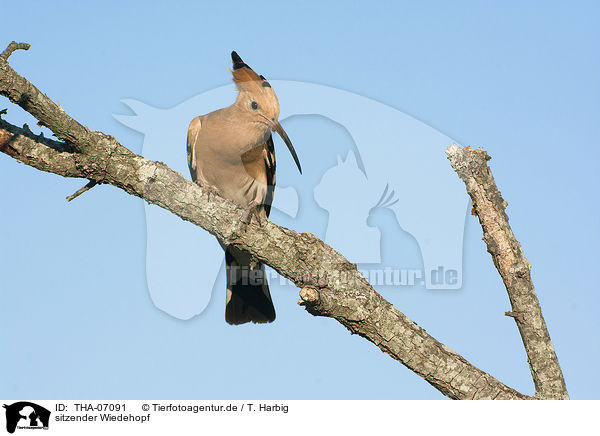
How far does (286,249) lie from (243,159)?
4.69 feet

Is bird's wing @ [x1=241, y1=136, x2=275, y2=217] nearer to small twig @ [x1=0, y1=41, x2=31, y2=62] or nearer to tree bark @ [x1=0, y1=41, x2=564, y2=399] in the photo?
tree bark @ [x1=0, y1=41, x2=564, y2=399]

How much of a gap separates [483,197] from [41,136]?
132 inches

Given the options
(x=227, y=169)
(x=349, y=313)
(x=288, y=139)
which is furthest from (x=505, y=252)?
(x=227, y=169)

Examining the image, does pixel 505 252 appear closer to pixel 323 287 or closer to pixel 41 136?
pixel 323 287

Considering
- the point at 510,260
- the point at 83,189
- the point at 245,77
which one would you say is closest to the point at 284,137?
the point at 245,77

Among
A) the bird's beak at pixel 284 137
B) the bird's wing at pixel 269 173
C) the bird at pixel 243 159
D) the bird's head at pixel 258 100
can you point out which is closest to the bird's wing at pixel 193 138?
the bird at pixel 243 159

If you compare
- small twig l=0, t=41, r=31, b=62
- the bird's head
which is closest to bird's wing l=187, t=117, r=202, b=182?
the bird's head

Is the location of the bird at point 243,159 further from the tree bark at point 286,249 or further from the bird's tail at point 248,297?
the tree bark at point 286,249

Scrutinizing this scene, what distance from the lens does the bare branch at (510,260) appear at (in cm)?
Result: 441

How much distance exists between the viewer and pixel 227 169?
5.44 metres
